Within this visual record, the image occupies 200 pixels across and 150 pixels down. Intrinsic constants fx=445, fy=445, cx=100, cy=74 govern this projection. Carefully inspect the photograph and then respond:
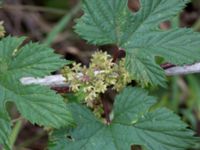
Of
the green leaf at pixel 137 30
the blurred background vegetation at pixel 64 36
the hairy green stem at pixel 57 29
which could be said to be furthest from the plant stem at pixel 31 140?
the green leaf at pixel 137 30

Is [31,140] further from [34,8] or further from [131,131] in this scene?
[131,131]

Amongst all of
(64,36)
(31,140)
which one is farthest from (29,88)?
(64,36)

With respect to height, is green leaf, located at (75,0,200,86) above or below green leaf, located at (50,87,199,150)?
above

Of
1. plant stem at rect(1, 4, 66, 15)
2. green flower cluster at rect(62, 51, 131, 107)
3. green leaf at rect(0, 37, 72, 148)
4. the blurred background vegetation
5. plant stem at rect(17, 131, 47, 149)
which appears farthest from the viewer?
plant stem at rect(1, 4, 66, 15)

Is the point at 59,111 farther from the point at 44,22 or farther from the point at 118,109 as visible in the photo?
the point at 44,22

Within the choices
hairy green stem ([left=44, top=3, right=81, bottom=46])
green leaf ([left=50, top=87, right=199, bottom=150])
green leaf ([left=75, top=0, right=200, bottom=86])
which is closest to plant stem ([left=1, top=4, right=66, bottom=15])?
hairy green stem ([left=44, top=3, right=81, bottom=46])

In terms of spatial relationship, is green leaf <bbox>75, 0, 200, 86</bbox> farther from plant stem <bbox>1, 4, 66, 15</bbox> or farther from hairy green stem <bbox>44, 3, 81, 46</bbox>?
plant stem <bbox>1, 4, 66, 15</bbox>
